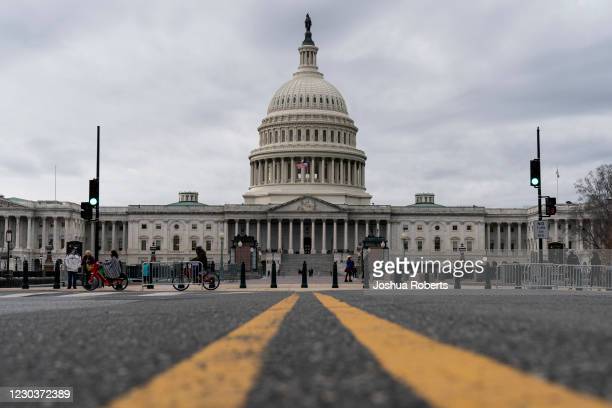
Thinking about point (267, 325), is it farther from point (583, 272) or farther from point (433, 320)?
point (583, 272)

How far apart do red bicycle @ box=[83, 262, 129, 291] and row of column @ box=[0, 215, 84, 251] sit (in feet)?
381

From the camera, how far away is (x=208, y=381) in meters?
3.78

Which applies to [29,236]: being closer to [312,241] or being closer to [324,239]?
[312,241]

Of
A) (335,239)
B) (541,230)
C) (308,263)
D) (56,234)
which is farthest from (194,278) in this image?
(56,234)

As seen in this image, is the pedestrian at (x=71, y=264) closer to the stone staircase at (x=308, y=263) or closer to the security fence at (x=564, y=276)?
the security fence at (x=564, y=276)

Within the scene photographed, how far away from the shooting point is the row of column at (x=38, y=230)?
475 ft

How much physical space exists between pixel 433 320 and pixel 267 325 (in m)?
Result: 1.60

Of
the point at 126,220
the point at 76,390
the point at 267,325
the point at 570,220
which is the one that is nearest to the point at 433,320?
the point at 267,325

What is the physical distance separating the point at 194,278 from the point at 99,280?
5429mm

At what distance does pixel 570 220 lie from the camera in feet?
450

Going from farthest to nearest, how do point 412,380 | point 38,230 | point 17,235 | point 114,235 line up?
1. point 114,235
2. point 38,230
3. point 17,235
4. point 412,380

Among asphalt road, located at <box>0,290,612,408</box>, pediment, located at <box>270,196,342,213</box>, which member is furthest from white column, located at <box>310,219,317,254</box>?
asphalt road, located at <box>0,290,612,408</box>

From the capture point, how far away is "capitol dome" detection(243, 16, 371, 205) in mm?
155250


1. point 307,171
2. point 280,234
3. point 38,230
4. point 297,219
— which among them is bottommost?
point 280,234
